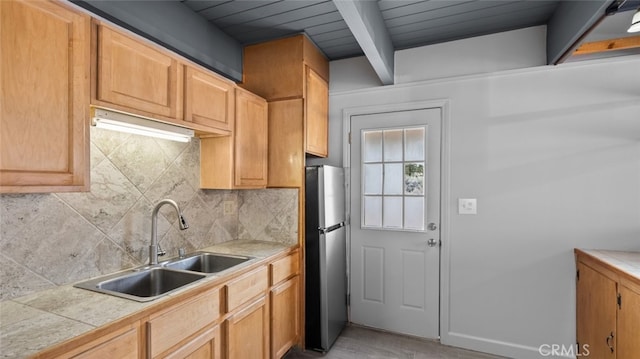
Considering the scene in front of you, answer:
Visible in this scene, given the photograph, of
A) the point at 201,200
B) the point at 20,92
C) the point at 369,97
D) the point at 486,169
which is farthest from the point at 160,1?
the point at 486,169

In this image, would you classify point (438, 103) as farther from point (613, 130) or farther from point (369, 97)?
point (613, 130)

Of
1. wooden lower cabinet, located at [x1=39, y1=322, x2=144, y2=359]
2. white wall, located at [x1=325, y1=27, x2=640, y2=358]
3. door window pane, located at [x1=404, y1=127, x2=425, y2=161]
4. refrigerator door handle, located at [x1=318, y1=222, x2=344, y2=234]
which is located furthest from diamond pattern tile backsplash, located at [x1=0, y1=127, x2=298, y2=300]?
white wall, located at [x1=325, y1=27, x2=640, y2=358]

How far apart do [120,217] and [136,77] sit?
0.83 meters

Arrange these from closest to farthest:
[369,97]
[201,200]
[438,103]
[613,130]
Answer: [613,130] → [201,200] → [438,103] → [369,97]

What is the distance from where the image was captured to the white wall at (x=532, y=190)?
2232mm

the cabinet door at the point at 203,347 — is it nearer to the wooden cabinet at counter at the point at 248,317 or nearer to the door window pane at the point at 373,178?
the wooden cabinet at counter at the point at 248,317

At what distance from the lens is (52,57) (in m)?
1.19

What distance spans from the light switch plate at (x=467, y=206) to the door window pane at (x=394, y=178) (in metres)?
0.30

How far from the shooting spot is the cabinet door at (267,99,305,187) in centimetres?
253

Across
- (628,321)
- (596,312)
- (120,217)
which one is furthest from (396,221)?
(120,217)

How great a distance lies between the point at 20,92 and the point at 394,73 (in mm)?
2577

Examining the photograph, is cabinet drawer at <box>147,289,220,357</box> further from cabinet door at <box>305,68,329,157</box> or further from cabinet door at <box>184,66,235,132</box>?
cabinet door at <box>305,68,329,157</box>

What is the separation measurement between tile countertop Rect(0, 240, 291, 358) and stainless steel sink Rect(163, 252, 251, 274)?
0.50 metres

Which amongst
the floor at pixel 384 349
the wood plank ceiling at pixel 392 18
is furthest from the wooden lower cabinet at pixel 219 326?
the wood plank ceiling at pixel 392 18
